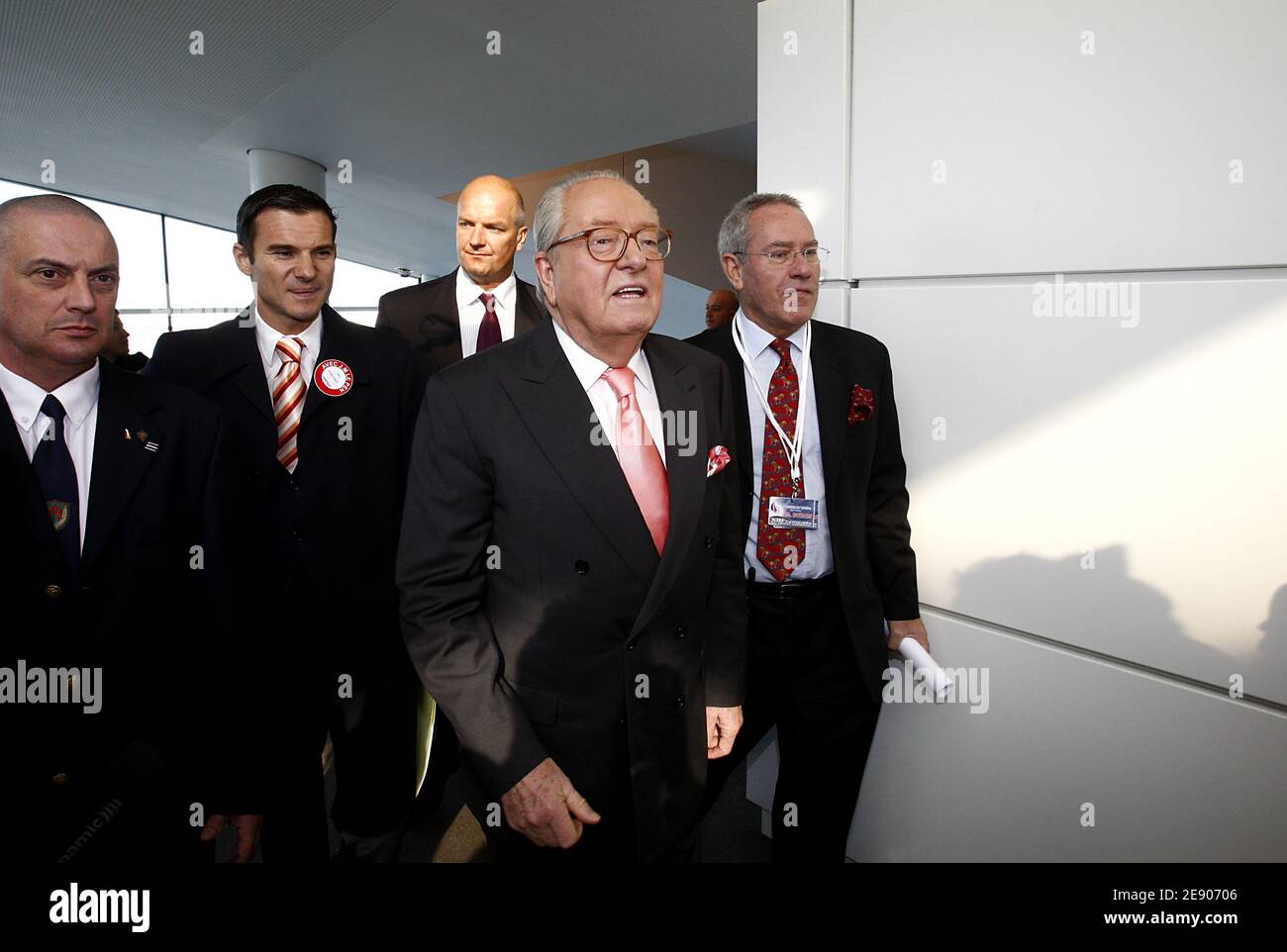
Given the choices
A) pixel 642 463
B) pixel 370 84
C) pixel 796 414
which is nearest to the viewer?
pixel 642 463

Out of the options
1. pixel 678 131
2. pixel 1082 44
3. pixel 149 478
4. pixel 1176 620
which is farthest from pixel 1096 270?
A: pixel 678 131

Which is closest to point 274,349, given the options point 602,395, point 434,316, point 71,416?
point 71,416

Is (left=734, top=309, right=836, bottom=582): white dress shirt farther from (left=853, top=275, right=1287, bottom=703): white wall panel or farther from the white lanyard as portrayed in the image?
(left=853, top=275, right=1287, bottom=703): white wall panel

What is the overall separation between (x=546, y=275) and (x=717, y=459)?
0.53 meters

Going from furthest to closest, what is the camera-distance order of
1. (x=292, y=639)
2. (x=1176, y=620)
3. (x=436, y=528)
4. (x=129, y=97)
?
(x=129, y=97) → (x=292, y=639) → (x=1176, y=620) → (x=436, y=528)

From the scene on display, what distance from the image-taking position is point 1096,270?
1.78 meters

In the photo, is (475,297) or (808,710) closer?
(808,710)

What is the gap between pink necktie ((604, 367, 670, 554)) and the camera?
1499 mm

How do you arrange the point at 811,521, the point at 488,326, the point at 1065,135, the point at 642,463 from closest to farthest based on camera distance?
the point at 642,463 → the point at 1065,135 → the point at 811,521 → the point at 488,326

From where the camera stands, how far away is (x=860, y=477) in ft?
6.57

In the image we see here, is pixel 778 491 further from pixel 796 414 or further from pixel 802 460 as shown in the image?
pixel 796 414

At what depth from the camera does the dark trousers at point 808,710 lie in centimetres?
200

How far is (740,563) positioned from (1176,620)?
1.02 meters
